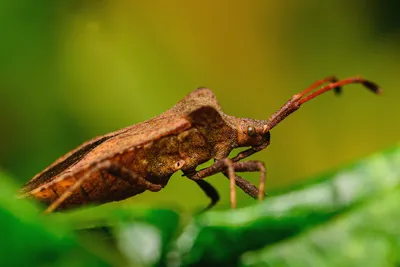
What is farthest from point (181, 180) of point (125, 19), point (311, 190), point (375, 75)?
point (311, 190)

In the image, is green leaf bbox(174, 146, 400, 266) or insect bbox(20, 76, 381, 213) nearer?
green leaf bbox(174, 146, 400, 266)

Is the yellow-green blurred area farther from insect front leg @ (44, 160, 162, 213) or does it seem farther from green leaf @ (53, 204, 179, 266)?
green leaf @ (53, 204, 179, 266)

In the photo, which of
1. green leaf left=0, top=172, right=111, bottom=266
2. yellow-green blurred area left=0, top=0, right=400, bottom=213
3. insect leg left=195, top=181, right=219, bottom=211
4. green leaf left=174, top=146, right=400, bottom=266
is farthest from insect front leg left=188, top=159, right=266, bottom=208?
green leaf left=0, top=172, right=111, bottom=266

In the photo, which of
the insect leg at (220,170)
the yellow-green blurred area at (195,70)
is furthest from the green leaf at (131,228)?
the yellow-green blurred area at (195,70)

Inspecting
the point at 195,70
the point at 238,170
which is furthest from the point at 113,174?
the point at 195,70

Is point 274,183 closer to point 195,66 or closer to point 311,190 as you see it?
point 195,66

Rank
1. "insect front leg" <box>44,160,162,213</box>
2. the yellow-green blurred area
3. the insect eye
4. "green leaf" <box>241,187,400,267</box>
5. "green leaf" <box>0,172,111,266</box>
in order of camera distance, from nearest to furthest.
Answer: "green leaf" <box>0,172,111,266</box>
"green leaf" <box>241,187,400,267</box>
"insect front leg" <box>44,160,162,213</box>
the insect eye
the yellow-green blurred area

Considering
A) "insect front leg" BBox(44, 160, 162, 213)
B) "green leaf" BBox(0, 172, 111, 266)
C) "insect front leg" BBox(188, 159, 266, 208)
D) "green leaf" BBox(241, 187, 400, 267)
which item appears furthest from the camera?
"insect front leg" BBox(188, 159, 266, 208)

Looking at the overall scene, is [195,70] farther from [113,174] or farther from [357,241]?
[357,241]
